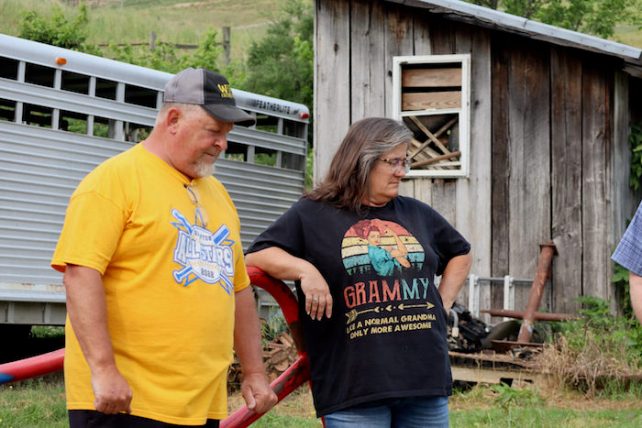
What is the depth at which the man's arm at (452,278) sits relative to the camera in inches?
161

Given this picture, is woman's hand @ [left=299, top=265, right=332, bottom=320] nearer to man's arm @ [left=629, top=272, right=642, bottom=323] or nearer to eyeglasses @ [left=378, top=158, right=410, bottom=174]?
eyeglasses @ [left=378, top=158, right=410, bottom=174]

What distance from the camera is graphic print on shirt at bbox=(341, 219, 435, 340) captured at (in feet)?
12.1

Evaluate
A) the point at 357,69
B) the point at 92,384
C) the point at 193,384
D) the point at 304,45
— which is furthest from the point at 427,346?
the point at 304,45

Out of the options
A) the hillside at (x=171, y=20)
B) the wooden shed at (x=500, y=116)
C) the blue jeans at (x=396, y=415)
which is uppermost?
the hillside at (x=171, y=20)

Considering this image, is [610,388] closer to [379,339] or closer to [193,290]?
[379,339]

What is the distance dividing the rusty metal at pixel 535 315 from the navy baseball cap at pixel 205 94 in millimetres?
7132

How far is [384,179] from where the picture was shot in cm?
389

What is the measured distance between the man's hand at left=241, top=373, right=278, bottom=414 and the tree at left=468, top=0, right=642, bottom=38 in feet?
A: 57.5

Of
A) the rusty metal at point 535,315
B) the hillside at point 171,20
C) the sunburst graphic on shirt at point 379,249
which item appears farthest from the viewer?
the hillside at point 171,20

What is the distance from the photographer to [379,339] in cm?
368

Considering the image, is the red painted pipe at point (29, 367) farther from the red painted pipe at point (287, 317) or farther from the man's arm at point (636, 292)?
the man's arm at point (636, 292)

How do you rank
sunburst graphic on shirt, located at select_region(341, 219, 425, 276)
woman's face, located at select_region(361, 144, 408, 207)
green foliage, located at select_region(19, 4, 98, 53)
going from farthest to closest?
green foliage, located at select_region(19, 4, 98, 53) < woman's face, located at select_region(361, 144, 408, 207) < sunburst graphic on shirt, located at select_region(341, 219, 425, 276)

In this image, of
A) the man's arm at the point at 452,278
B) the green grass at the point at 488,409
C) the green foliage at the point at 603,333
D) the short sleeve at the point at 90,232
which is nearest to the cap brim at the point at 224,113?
the short sleeve at the point at 90,232

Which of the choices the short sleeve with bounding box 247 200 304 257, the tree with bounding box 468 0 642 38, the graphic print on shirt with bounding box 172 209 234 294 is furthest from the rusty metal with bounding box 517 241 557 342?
the tree with bounding box 468 0 642 38
